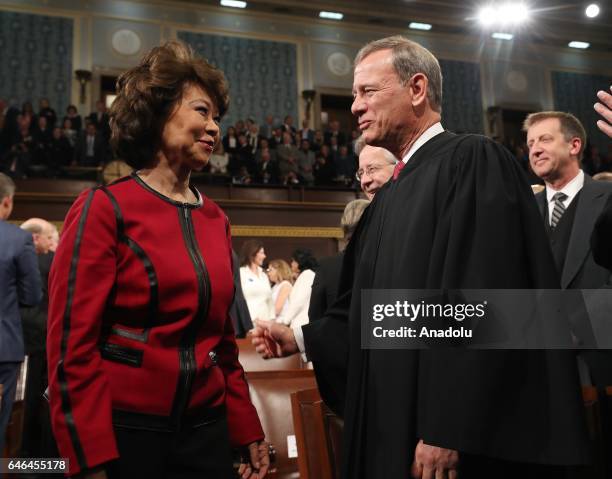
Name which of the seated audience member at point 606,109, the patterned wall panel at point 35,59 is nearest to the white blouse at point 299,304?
the seated audience member at point 606,109

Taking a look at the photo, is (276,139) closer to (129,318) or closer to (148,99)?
(148,99)

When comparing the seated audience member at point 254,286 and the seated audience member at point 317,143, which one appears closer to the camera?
the seated audience member at point 254,286

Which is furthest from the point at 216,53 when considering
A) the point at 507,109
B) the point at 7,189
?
the point at 7,189

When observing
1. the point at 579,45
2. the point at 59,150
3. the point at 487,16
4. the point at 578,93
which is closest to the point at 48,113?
the point at 59,150

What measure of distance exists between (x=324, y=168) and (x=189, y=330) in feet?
34.8

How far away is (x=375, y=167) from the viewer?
2818 millimetres

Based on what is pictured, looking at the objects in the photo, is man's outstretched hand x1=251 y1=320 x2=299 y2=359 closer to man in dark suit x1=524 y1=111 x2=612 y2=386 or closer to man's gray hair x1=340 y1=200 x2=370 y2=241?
man's gray hair x1=340 y1=200 x2=370 y2=241

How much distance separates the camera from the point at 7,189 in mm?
3590

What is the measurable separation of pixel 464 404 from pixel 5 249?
2.86 m

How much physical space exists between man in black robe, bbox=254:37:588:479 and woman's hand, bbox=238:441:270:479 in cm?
23

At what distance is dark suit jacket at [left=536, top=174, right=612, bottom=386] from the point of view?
7.90 feet

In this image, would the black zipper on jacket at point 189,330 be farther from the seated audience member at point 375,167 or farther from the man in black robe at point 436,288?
the seated audience member at point 375,167

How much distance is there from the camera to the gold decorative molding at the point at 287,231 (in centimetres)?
1021

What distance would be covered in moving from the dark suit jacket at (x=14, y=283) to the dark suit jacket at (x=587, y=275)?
8.97ft
